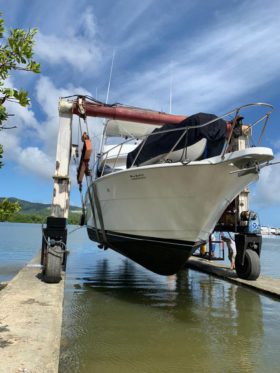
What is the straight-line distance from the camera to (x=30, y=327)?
14.6 ft

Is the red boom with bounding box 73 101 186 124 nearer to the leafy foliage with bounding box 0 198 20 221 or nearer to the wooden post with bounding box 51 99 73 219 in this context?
the wooden post with bounding box 51 99 73 219

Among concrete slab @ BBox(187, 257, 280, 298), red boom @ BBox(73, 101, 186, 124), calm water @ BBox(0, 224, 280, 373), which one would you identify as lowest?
calm water @ BBox(0, 224, 280, 373)

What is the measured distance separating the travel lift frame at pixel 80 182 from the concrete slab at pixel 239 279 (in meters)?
0.26

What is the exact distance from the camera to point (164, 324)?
20.6 feet

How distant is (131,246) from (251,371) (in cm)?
486

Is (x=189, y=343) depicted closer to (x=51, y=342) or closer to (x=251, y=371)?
(x=251, y=371)

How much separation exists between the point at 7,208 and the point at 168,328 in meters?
3.98

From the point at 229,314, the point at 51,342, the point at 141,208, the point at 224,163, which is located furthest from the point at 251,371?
the point at 141,208

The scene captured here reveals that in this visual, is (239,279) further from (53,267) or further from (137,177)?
(53,267)

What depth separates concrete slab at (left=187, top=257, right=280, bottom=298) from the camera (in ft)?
28.6

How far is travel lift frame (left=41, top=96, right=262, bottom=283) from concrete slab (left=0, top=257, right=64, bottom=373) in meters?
1.74

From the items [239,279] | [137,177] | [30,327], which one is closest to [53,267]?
[137,177]

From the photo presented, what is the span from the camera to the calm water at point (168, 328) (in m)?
4.54

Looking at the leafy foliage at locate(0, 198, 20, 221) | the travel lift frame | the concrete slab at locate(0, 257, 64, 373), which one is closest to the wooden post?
the travel lift frame
